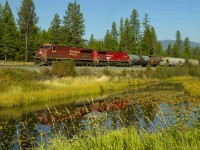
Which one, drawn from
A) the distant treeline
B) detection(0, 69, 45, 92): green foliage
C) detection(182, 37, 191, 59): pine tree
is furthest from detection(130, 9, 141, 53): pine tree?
detection(0, 69, 45, 92): green foliage

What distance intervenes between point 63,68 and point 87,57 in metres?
16.9

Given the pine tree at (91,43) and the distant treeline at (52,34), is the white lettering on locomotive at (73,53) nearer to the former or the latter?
the distant treeline at (52,34)

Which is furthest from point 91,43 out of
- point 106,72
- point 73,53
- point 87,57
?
point 106,72

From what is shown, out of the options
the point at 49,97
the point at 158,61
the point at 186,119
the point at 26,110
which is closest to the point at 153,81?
the point at 158,61

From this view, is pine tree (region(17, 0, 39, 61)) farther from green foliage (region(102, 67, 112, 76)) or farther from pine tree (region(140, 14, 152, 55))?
pine tree (region(140, 14, 152, 55))

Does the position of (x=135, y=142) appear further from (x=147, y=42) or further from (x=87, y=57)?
(x=147, y=42)

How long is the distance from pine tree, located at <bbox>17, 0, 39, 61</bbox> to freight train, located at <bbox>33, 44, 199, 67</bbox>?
649 inches

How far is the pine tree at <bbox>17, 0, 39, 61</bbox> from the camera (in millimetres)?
64688

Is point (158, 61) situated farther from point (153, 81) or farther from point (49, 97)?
point (49, 97)

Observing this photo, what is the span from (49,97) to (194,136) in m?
20.5

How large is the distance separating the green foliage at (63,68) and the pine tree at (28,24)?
1081 inches

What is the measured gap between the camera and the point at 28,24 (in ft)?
220

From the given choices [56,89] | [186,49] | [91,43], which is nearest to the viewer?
[56,89]

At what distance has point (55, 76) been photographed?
37.0m
